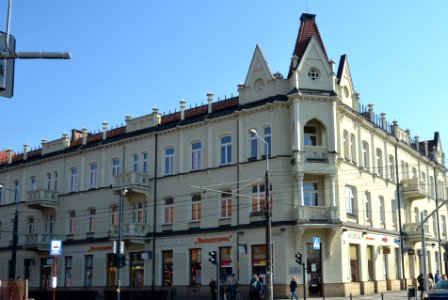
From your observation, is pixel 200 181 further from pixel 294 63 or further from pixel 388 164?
pixel 388 164

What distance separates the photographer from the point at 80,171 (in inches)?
2030

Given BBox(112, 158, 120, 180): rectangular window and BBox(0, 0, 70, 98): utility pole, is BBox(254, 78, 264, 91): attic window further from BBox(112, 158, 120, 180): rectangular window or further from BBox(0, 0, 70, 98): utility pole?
BBox(0, 0, 70, 98): utility pole

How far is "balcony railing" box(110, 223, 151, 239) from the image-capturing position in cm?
4390

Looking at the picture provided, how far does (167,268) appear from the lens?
1714 inches

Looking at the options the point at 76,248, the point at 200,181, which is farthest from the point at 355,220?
the point at 76,248

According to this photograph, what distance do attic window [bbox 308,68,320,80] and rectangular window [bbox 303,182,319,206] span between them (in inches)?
280

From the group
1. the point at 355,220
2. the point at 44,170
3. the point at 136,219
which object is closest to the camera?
the point at 355,220

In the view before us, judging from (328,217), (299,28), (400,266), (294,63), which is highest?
(299,28)

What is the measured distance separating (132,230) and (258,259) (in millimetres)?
10881

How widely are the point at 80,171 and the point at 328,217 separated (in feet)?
80.5

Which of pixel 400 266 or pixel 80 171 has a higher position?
pixel 80 171

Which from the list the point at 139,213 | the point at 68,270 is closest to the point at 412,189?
the point at 139,213

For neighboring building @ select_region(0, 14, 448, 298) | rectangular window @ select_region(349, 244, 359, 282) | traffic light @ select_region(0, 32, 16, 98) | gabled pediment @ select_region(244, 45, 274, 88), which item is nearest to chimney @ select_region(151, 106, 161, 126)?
neighboring building @ select_region(0, 14, 448, 298)

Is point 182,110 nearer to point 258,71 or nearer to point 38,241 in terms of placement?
point 258,71
